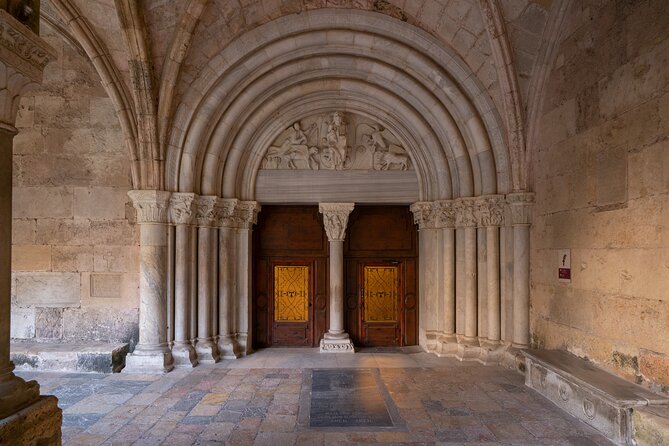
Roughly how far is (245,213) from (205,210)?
2.19 ft

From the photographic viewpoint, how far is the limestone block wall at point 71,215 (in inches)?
231

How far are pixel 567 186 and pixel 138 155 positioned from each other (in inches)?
199

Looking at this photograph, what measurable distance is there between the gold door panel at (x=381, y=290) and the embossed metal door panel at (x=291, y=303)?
3.00ft

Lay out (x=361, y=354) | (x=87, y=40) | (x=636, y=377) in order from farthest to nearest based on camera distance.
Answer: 1. (x=361, y=354)
2. (x=87, y=40)
3. (x=636, y=377)

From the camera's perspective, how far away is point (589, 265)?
171 inches

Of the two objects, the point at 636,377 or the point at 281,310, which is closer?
the point at 636,377

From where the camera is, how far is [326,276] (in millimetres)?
6926

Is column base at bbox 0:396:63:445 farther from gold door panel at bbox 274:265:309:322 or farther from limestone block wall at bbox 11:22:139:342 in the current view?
gold door panel at bbox 274:265:309:322

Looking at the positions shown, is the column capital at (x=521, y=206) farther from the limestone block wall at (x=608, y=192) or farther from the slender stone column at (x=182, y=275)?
the slender stone column at (x=182, y=275)

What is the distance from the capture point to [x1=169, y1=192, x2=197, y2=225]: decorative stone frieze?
5.51 m

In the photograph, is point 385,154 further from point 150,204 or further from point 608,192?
point 150,204

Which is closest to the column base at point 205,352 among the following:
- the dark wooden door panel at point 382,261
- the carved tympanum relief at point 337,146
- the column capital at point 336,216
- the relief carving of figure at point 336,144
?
the dark wooden door panel at point 382,261

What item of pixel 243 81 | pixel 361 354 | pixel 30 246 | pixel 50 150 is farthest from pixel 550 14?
pixel 30 246

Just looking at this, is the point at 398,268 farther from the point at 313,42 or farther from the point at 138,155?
the point at 138,155
